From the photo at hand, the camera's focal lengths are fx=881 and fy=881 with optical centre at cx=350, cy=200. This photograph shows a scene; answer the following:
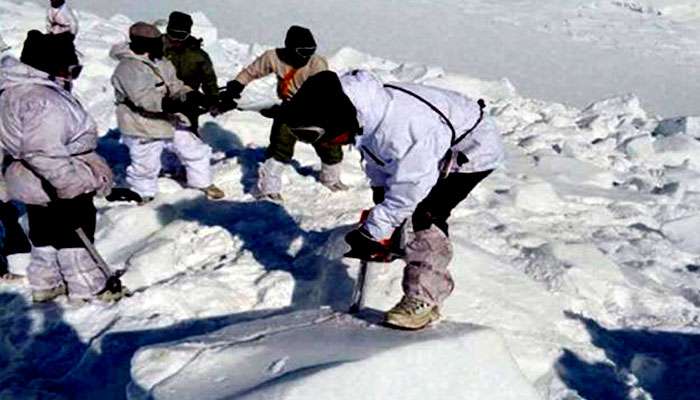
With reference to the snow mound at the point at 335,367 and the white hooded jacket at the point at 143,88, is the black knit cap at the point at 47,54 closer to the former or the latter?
the white hooded jacket at the point at 143,88

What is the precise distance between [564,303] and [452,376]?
5.99ft

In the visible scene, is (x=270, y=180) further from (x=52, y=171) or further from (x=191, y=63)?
(x=52, y=171)

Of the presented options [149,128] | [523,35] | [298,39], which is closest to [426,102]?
[298,39]

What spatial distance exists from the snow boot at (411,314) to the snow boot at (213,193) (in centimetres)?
255

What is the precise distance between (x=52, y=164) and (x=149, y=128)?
154cm

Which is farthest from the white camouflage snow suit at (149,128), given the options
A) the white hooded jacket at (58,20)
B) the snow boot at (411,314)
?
the white hooded jacket at (58,20)

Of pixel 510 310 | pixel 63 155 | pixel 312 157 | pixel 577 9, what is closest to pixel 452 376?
pixel 510 310

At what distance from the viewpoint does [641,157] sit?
8.27 meters

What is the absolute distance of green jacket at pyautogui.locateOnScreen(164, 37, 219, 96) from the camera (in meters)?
6.09

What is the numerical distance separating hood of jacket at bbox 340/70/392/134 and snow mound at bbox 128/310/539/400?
0.84 meters

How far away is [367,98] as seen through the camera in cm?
340

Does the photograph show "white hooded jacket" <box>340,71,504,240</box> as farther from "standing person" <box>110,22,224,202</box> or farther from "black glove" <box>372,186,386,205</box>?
"standing person" <box>110,22,224,202</box>

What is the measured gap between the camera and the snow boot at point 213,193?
602cm

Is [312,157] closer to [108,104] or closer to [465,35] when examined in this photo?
[108,104]
